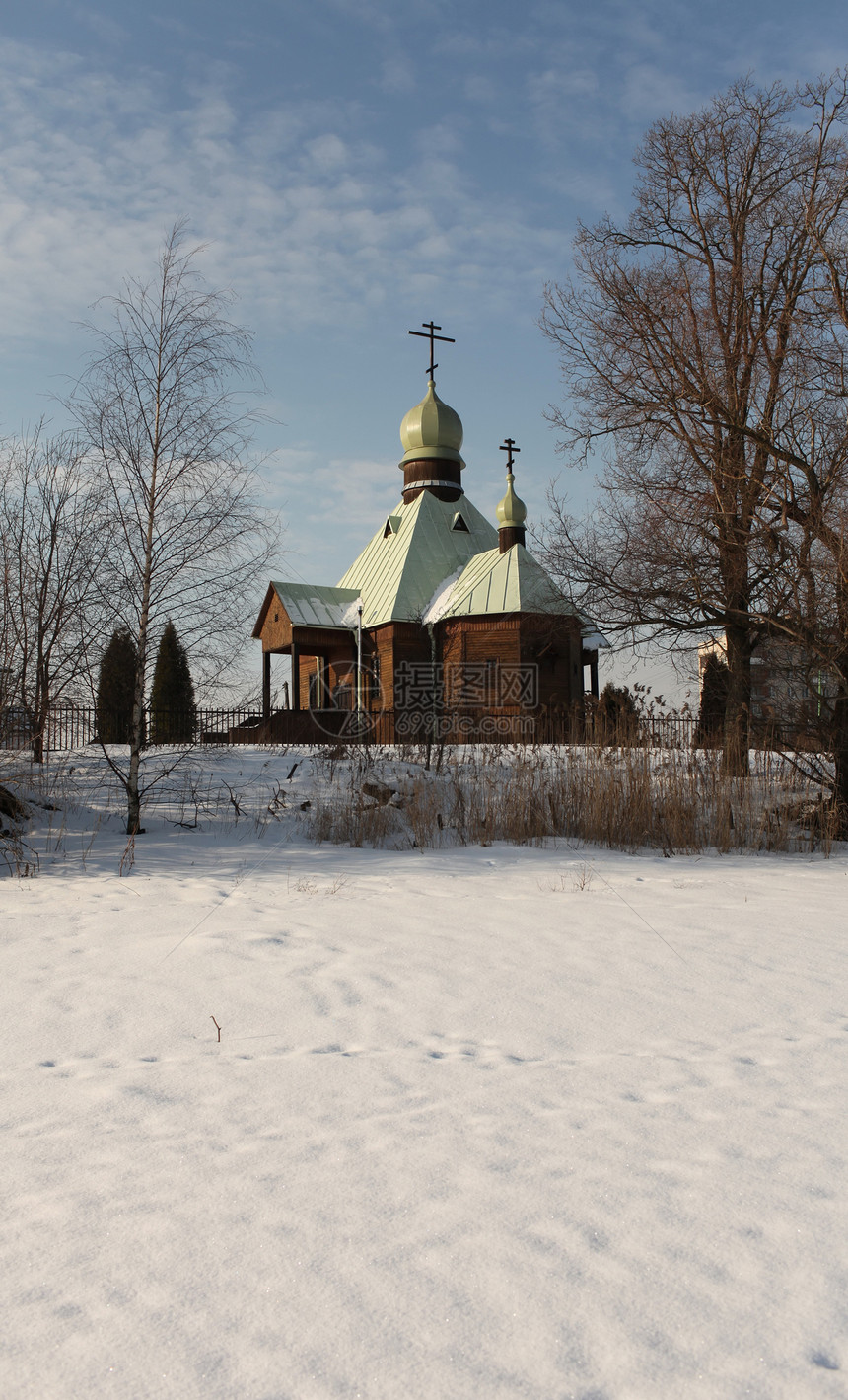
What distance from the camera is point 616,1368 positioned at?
68.1 inches

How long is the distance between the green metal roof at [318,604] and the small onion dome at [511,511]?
5.65 metres

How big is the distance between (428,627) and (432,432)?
8.70m

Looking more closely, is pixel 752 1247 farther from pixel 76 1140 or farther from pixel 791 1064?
pixel 76 1140

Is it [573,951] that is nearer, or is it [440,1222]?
[440,1222]

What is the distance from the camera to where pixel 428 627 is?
26.2 m

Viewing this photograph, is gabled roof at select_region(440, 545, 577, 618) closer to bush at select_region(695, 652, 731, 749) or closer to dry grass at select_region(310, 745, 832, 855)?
bush at select_region(695, 652, 731, 749)

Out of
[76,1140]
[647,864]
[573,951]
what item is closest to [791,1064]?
[573,951]

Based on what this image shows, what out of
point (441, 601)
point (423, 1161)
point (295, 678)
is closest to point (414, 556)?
point (441, 601)

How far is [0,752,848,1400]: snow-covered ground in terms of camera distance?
5.84 ft

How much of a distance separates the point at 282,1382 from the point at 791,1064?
7.79 feet

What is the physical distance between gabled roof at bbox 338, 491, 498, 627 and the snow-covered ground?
2150 centimetres

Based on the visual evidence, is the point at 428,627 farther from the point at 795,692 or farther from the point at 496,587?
the point at 795,692

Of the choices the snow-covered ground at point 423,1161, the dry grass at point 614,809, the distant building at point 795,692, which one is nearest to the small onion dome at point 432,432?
the distant building at point 795,692

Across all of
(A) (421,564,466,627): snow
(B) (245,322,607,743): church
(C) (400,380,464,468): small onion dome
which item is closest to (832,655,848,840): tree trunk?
(B) (245,322,607,743): church
